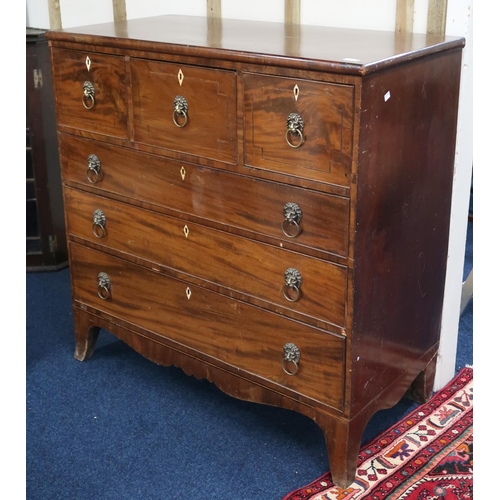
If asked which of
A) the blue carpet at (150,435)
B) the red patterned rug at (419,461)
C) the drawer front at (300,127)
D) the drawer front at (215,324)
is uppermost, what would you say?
the drawer front at (300,127)

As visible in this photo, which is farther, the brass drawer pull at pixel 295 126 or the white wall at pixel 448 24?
the white wall at pixel 448 24

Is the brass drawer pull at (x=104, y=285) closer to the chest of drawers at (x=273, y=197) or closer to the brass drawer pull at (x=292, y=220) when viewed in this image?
the chest of drawers at (x=273, y=197)

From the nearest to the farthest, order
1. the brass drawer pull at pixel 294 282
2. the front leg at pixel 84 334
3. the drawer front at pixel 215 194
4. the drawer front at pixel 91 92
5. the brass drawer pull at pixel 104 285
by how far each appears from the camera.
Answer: the drawer front at pixel 215 194 < the brass drawer pull at pixel 294 282 < the drawer front at pixel 91 92 < the brass drawer pull at pixel 104 285 < the front leg at pixel 84 334

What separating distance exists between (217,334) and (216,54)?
2.99ft

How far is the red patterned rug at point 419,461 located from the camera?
7.11ft

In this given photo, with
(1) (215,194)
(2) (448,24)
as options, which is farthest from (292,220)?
(2) (448,24)

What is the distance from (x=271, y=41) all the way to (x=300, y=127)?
1.26 ft

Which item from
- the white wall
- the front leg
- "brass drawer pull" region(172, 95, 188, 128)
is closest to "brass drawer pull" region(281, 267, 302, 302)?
"brass drawer pull" region(172, 95, 188, 128)

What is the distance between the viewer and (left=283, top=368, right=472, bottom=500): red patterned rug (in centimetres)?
217

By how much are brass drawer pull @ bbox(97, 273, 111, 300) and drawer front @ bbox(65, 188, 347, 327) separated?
134mm

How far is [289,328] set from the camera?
7.08 feet

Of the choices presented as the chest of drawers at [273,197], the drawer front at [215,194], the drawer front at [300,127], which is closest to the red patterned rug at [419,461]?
the chest of drawers at [273,197]

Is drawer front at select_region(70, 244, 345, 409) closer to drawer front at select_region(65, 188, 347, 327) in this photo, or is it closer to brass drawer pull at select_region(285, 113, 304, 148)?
drawer front at select_region(65, 188, 347, 327)
